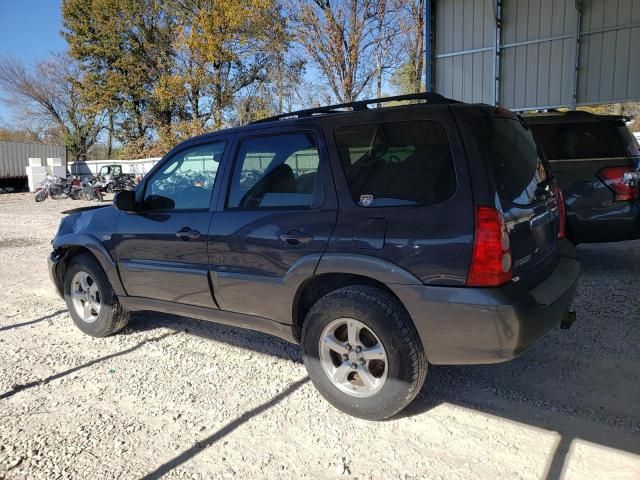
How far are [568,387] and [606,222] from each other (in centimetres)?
317

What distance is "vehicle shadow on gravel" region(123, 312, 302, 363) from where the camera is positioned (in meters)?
4.14

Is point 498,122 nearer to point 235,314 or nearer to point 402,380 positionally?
point 402,380

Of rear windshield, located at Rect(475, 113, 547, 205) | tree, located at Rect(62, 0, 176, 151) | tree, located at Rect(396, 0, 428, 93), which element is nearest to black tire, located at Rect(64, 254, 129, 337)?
rear windshield, located at Rect(475, 113, 547, 205)

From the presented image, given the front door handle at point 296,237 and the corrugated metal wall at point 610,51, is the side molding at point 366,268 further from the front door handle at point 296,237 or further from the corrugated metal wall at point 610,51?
the corrugated metal wall at point 610,51

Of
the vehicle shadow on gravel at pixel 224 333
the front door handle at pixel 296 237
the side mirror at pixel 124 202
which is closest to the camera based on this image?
the front door handle at pixel 296 237

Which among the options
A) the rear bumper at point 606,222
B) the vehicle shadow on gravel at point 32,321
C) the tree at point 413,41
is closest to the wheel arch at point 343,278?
the vehicle shadow on gravel at point 32,321

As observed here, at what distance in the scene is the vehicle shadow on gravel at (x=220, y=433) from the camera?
265 centimetres

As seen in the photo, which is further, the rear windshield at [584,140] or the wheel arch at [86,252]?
the rear windshield at [584,140]

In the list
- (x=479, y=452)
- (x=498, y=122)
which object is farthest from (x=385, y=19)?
(x=479, y=452)

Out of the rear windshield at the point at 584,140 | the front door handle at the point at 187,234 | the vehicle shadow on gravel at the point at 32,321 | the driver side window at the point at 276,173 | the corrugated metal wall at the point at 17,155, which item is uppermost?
the corrugated metal wall at the point at 17,155

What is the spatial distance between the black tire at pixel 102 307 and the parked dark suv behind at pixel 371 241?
2.23 feet

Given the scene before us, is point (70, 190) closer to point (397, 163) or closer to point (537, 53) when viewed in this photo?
point (537, 53)

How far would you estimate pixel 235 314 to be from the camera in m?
3.61

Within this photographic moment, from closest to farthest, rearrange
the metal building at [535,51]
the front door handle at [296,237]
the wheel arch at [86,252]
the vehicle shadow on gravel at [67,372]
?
the front door handle at [296,237] < the vehicle shadow on gravel at [67,372] < the wheel arch at [86,252] < the metal building at [535,51]
